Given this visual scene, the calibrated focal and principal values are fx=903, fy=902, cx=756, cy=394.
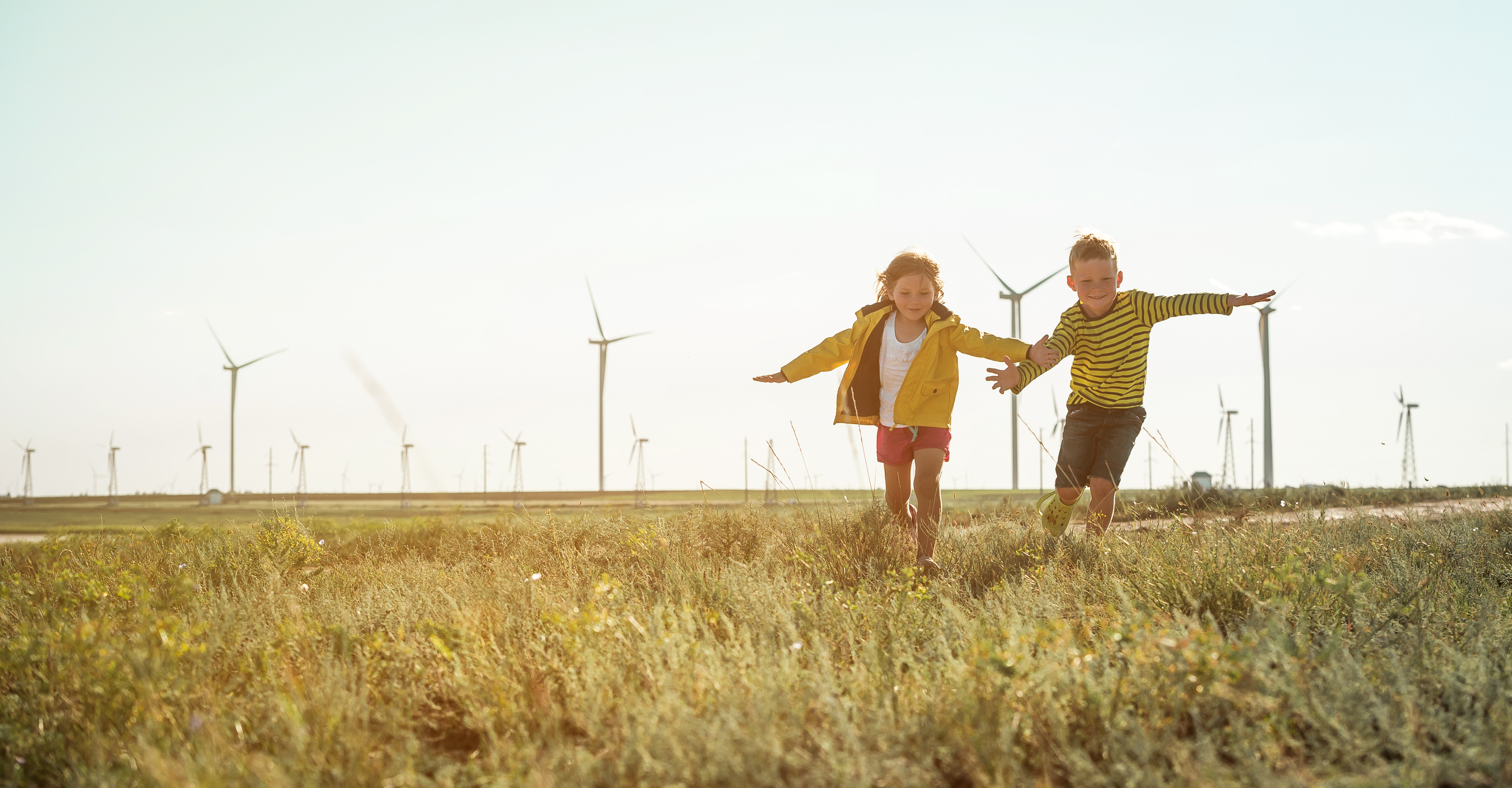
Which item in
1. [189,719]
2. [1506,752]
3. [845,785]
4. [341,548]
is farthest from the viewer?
[341,548]

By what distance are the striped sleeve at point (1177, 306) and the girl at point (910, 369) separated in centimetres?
72

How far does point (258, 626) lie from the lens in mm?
3973

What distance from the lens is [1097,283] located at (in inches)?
255

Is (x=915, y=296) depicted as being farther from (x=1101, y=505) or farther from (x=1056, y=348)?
(x=1101, y=505)

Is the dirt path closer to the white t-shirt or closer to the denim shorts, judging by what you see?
the denim shorts

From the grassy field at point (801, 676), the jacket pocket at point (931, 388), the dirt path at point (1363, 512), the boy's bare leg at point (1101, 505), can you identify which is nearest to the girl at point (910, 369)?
the jacket pocket at point (931, 388)

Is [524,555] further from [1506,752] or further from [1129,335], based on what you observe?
[1506,752]

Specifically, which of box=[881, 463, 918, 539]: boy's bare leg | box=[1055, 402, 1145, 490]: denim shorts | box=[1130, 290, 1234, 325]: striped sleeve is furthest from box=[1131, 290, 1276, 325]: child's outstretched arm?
box=[881, 463, 918, 539]: boy's bare leg

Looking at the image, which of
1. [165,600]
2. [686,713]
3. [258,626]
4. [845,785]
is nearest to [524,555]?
[165,600]

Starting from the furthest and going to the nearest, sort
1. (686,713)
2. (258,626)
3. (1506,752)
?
(258,626) → (686,713) → (1506,752)

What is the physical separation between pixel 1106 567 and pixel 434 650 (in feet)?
11.2

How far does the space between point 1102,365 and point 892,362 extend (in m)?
1.55

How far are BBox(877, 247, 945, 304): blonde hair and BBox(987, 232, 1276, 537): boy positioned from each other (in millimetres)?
892

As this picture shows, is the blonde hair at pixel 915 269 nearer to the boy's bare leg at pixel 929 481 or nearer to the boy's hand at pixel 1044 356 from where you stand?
the boy's hand at pixel 1044 356
